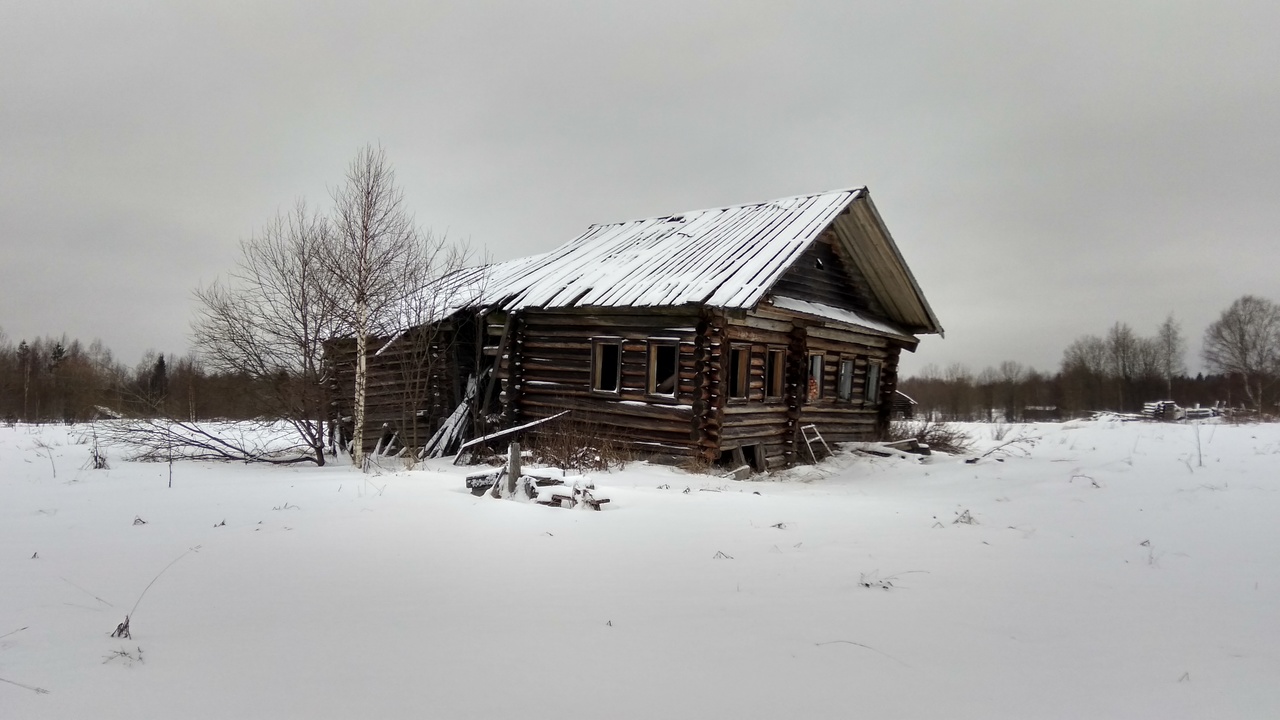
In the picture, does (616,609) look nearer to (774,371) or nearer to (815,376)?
(774,371)

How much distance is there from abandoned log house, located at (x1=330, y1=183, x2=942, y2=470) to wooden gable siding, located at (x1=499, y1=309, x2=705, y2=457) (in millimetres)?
32

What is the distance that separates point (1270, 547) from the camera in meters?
5.74

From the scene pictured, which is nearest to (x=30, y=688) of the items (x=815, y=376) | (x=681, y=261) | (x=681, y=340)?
(x=681, y=340)

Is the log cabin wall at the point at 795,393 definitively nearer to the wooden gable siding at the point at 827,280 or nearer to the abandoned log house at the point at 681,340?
the abandoned log house at the point at 681,340

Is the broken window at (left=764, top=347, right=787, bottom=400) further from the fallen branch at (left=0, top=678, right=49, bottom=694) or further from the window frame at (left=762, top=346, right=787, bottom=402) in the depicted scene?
the fallen branch at (left=0, top=678, right=49, bottom=694)

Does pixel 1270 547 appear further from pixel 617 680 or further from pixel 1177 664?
pixel 617 680

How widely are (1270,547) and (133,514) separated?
1030 cm

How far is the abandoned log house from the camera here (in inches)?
507

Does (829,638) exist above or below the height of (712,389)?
below

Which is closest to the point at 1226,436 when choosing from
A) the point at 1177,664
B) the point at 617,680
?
the point at 1177,664

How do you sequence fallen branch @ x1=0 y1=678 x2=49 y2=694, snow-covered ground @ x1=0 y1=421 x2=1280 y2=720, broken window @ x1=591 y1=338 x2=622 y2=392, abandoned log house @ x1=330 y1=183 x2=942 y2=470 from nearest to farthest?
1. fallen branch @ x1=0 y1=678 x2=49 y2=694
2. snow-covered ground @ x1=0 y1=421 x2=1280 y2=720
3. abandoned log house @ x1=330 y1=183 x2=942 y2=470
4. broken window @ x1=591 y1=338 x2=622 y2=392

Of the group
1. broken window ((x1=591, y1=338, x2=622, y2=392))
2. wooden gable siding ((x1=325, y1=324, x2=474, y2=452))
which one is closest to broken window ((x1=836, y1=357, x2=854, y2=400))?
broken window ((x1=591, y1=338, x2=622, y2=392))

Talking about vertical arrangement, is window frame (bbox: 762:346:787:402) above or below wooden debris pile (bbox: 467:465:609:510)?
above

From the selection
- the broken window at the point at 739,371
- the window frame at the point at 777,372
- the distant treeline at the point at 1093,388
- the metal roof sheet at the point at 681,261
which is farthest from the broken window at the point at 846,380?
the distant treeline at the point at 1093,388
